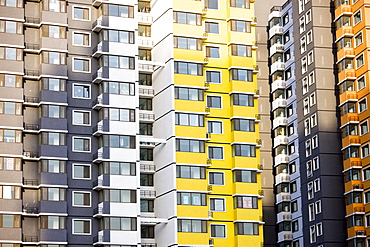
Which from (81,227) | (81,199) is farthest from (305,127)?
(81,227)

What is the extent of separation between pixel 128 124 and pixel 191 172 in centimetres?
936

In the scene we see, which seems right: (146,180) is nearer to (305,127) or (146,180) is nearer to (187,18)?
(187,18)

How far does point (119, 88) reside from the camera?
104 metres

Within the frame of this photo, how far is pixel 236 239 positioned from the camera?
345 ft

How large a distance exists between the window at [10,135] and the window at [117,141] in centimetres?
923

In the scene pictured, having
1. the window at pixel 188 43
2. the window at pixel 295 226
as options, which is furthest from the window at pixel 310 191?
the window at pixel 188 43

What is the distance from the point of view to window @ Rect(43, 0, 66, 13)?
104m

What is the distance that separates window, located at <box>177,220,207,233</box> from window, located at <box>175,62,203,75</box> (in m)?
18.0

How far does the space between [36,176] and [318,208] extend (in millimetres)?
37097

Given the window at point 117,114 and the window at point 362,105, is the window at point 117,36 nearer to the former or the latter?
the window at point 117,114

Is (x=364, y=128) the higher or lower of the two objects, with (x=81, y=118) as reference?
higher

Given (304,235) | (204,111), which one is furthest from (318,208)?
(204,111)

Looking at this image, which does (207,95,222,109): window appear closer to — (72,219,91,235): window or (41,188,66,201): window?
(72,219,91,235): window

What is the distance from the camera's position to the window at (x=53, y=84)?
10112 centimetres
